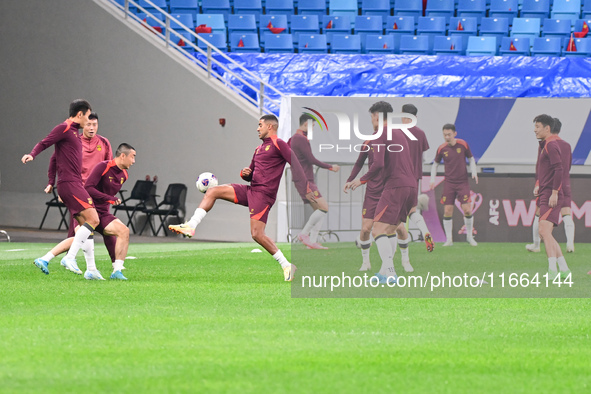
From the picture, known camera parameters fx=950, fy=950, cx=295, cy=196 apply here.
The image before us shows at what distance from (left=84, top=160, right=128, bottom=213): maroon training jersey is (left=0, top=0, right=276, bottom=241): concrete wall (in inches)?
452

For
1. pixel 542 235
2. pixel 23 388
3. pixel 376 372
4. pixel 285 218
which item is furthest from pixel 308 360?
pixel 285 218

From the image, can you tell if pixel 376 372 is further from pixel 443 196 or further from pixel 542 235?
pixel 542 235

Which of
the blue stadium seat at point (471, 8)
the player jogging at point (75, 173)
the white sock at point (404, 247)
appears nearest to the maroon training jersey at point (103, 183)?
the player jogging at point (75, 173)

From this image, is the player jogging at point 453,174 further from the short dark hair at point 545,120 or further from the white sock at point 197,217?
the white sock at point 197,217

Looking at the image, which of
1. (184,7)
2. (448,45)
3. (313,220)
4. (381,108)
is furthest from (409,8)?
(381,108)

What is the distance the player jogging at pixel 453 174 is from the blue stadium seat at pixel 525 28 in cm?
Answer: 1637

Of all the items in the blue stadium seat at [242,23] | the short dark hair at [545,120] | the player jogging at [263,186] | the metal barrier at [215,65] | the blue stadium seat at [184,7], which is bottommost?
the player jogging at [263,186]

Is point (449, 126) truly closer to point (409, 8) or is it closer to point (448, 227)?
point (448, 227)

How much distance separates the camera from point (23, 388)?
16.0ft

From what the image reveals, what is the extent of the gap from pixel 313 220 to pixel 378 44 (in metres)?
15.0

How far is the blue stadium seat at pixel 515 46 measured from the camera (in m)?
25.6

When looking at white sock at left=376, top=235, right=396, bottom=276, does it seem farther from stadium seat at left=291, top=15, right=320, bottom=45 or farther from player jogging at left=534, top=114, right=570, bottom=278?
stadium seat at left=291, top=15, right=320, bottom=45

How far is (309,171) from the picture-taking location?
1094cm

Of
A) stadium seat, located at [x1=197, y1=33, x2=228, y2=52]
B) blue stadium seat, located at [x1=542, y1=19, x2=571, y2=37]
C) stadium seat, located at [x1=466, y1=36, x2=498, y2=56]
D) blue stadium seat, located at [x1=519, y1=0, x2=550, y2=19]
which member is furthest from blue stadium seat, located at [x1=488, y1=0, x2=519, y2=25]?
stadium seat, located at [x1=197, y1=33, x2=228, y2=52]
